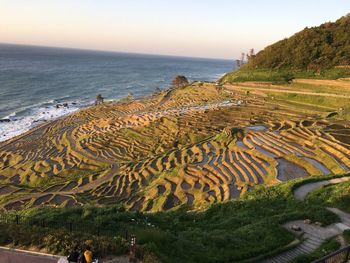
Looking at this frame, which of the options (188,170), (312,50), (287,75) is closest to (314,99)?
(287,75)

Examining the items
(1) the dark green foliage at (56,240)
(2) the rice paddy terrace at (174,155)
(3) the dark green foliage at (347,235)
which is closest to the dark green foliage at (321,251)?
(3) the dark green foliage at (347,235)

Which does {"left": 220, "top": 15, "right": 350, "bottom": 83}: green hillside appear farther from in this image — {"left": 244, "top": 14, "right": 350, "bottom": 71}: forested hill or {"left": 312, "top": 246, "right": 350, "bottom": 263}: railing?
{"left": 312, "top": 246, "right": 350, "bottom": 263}: railing

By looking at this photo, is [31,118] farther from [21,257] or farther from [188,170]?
[21,257]

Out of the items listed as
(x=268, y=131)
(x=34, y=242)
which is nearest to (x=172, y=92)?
(x=268, y=131)

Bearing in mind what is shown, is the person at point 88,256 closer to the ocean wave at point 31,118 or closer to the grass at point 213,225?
the grass at point 213,225

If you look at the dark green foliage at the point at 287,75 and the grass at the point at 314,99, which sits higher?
the dark green foliage at the point at 287,75

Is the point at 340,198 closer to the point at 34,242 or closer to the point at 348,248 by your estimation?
the point at 348,248
